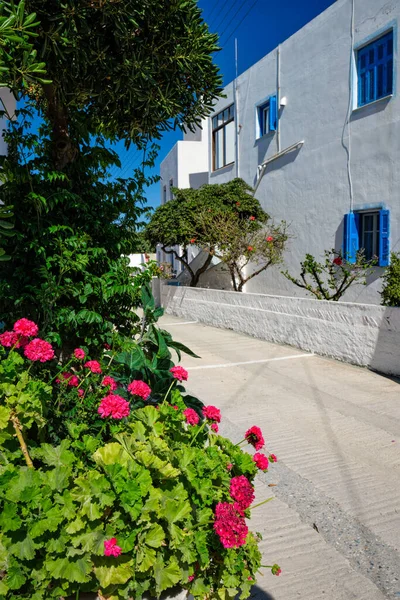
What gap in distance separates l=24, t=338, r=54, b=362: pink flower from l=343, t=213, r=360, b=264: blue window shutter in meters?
9.38

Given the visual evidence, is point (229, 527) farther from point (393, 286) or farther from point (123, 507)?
point (393, 286)

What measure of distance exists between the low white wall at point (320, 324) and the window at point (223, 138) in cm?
613

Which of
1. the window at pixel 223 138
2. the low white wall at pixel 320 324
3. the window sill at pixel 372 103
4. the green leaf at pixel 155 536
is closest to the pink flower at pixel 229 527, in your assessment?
the green leaf at pixel 155 536

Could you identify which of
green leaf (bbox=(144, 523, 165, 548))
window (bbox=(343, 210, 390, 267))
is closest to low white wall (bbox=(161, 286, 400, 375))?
window (bbox=(343, 210, 390, 267))

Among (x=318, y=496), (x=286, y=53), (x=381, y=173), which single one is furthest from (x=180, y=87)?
(x=286, y=53)

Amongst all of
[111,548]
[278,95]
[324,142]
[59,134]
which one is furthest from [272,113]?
[111,548]

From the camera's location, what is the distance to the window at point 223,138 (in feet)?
55.9

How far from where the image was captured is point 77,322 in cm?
362

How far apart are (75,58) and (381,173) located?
834 cm

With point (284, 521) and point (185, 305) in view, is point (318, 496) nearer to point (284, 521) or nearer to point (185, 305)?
point (284, 521)

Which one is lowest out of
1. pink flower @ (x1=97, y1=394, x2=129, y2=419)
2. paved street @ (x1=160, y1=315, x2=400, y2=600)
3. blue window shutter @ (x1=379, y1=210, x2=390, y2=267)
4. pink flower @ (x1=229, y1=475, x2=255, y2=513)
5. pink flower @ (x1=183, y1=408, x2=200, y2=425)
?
paved street @ (x1=160, y1=315, x2=400, y2=600)

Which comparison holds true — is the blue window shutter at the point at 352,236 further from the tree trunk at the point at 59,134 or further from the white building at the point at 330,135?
the tree trunk at the point at 59,134

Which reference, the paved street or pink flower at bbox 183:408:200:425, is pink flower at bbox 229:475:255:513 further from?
the paved street

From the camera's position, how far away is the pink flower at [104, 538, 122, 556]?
162 centimetres
